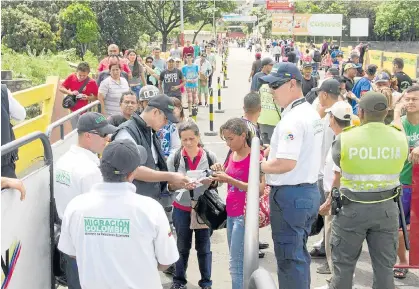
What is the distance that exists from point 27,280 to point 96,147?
3.38 ft

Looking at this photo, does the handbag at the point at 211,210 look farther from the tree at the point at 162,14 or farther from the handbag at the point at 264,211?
the tree at the point at 162,14

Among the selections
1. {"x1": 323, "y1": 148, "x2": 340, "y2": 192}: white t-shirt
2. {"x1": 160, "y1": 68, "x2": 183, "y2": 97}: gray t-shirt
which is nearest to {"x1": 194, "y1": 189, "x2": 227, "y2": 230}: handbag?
{"x1": 323, "y1": 148, "x2": 340, "y2": 192}: white t-shirt

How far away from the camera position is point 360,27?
56000 millimetres

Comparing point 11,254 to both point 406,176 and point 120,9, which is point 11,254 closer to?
point 406,176

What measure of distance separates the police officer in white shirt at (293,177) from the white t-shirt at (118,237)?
1328mm

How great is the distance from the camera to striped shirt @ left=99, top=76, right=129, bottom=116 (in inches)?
367

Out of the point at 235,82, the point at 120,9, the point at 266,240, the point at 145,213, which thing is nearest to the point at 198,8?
the point at 120,9

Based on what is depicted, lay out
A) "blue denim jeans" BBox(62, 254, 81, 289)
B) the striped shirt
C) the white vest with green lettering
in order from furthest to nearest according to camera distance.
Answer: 1. the striped shirt
2. the white vest with green lettering
3. "blue denim jeans" BBox(62, 254, 81, 289)

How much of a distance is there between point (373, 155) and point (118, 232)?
2.19 meters

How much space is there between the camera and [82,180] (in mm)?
3822

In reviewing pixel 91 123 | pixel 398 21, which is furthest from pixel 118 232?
pixel 398 21

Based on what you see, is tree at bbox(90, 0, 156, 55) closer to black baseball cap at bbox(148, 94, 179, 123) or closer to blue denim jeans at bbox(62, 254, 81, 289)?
black baseball cap at bbox(148, 94, 179, 123)

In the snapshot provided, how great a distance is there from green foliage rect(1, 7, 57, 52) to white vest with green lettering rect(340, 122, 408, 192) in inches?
1018

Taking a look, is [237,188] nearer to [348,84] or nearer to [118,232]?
[118,232]
